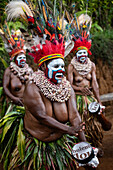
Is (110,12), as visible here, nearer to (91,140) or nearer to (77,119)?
(91,140)

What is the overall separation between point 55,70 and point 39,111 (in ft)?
1.49

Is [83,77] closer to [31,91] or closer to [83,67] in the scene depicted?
[83,67]

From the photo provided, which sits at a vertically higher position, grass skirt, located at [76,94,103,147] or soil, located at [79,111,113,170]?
grass skirt, located at [76,94,103,147]

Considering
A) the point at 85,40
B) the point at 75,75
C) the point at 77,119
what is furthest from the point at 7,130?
the point at 85,40

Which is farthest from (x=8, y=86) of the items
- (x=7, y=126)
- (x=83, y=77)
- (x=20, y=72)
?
(x=7, y=126)

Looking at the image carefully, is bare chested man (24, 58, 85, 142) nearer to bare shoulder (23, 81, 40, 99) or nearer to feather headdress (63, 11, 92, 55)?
bare shoulder (23, 81, 40, 99)

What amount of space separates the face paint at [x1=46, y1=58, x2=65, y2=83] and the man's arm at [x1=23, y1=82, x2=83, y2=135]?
0.66ft

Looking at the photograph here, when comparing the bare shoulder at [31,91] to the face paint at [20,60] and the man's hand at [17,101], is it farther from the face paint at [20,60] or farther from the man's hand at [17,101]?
the face paint at [20,60]

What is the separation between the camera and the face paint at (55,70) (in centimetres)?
224

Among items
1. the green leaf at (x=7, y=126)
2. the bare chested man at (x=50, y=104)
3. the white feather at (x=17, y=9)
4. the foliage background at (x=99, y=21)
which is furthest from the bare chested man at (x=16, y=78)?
the foliage background at (x=99, y=21)

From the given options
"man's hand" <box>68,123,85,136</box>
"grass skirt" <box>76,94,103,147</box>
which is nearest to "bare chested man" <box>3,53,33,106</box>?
"grass skirt" <box>76,94,103,147</box>

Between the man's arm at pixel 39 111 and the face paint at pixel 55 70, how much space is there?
201 mm

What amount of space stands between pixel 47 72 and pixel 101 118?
120cm

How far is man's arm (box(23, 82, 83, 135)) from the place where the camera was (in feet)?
6.98
